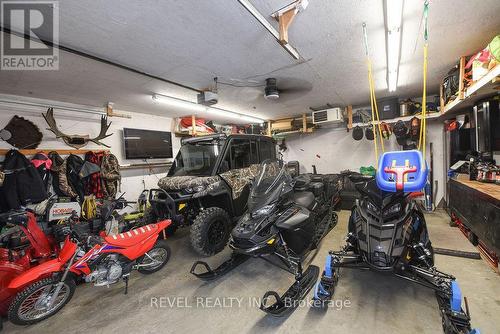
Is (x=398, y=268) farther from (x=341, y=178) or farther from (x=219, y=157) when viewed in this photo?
(x=341, y=178)

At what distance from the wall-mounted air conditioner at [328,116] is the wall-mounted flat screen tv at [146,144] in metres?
4.17

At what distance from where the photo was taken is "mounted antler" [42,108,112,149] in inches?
141

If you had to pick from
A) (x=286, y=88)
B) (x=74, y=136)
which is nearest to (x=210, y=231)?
(x=286, y=88)

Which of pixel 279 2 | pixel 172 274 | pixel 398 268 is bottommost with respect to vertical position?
pixel 172 274

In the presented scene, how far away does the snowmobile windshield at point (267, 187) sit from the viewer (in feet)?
7.61

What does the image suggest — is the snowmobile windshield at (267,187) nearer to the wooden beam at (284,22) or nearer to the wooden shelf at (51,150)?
the wooden beam at (284,22)

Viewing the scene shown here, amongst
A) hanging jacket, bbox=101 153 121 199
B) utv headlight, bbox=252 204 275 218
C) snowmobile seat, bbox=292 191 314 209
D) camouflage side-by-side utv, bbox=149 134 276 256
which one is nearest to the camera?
utv headlight, bbox=252 204 275 218

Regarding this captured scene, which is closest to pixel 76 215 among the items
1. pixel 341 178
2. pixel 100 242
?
pixel 100 242

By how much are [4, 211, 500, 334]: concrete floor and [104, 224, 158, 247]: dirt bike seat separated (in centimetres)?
60

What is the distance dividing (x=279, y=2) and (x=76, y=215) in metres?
4.06

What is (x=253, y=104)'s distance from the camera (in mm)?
4754

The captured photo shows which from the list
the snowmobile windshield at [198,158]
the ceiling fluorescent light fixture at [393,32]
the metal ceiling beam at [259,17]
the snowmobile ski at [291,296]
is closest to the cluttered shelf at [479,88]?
the ceiling fluorescent light fixture at [393,32]

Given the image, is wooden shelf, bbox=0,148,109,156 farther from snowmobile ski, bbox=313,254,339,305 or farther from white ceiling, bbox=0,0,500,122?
snowmobile ski, bbox=313,254,339,305

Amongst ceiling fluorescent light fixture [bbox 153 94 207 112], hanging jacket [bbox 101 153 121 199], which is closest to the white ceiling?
ceiling fluorescent light fixture [bbox 153 94 207 112]
